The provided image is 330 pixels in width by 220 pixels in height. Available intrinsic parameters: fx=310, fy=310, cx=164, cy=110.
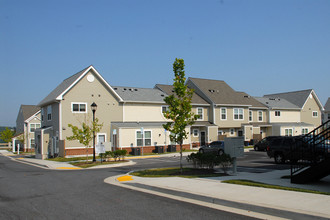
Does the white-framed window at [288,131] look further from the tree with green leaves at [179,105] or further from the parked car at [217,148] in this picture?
the tree with green leaves at [179,105]

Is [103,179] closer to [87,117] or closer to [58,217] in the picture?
[58,217]

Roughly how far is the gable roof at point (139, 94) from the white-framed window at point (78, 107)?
15.6ft

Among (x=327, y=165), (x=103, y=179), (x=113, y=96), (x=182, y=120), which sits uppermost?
(x=113, y=96)

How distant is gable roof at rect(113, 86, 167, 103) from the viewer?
37.5m

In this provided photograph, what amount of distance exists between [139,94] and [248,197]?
31.0 meters

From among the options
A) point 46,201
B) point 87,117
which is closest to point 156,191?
point 46,201

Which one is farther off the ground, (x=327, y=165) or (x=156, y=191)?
(x=327, y=165)

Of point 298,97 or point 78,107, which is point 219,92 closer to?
point 298,97

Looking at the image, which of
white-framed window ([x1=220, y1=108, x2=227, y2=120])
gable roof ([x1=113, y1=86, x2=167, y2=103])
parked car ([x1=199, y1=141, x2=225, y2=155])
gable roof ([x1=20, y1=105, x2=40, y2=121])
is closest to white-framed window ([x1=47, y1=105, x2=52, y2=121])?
gable roof ([x1=113, y1=86, x2=167, y2=103])

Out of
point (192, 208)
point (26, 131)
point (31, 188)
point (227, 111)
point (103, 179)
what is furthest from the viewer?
point (26, 131)

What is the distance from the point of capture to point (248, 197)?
9242 millimetres

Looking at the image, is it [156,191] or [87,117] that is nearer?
[156,191]

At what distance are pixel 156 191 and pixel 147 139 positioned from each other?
23584mm

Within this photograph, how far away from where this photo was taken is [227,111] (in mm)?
45000
